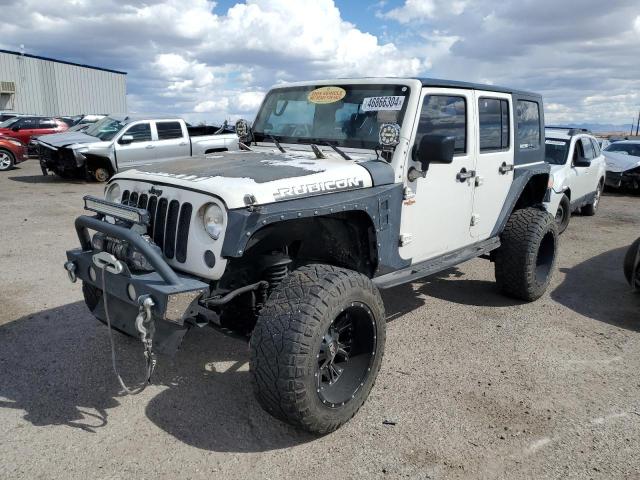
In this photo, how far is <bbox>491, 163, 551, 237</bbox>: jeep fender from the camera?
502cm

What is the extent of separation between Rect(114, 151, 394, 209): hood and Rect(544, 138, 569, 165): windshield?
6.51 metres

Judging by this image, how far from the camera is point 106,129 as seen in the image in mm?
13727

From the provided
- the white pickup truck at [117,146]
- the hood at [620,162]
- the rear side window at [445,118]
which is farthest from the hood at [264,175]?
the hood at [620,162]

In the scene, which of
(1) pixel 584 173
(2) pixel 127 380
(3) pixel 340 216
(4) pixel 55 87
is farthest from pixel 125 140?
(4) pixel 55 87

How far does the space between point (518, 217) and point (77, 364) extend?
161 inches

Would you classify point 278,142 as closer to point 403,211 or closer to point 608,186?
point 403,211

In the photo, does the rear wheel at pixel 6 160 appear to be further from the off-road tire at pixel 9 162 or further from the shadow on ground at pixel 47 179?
the shadow on ground at pixel 47 179

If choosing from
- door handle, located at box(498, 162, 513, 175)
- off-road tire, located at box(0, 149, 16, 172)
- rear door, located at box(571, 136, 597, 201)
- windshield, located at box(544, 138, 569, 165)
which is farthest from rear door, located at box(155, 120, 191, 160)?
door handle, located at box(498, 162, 513, 175)

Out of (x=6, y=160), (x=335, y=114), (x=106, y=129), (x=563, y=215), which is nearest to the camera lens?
(x=335, y=114)

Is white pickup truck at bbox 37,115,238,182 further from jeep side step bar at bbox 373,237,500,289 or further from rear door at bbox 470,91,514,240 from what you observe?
jeep side step bar at bbox 373,237,500,289

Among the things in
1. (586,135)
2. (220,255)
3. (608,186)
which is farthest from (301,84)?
(608,186)

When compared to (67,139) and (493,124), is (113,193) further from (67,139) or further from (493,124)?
(67,139)

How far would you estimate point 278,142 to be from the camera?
438 cm

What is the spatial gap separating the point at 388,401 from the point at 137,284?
176 cm
